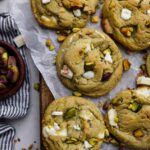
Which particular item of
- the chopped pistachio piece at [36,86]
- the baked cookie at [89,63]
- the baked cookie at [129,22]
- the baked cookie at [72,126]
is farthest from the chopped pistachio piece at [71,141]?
the baked cookie at [129,22]

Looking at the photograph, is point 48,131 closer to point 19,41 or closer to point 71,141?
point 71,141

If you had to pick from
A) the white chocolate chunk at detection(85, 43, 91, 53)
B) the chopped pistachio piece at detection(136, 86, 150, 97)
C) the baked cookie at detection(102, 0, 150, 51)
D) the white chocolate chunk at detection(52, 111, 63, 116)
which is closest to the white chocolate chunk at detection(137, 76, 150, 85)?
the chopped pistachio piece at detection(136, 86, 150, 97)

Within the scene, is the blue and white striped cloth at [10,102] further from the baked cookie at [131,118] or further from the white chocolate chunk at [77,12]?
the baked cookie at [131,118]

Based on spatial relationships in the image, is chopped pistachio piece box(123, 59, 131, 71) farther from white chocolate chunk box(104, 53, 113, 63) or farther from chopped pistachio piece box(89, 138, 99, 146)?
chopped pistachio piece box(89, 138, 99, 146)

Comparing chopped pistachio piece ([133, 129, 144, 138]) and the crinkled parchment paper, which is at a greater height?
the crinkled parchment paper

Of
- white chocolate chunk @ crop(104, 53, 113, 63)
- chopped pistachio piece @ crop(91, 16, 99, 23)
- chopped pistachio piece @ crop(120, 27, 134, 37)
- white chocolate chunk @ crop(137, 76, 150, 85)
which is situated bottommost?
white chocolate chunk @ crop(137, 76, 150, 85)

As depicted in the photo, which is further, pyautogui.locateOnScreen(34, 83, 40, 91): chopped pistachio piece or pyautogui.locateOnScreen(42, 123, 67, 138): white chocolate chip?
pyautogui.locateOnScreen(34, 83, 40, 91): chopped pistachio piece
